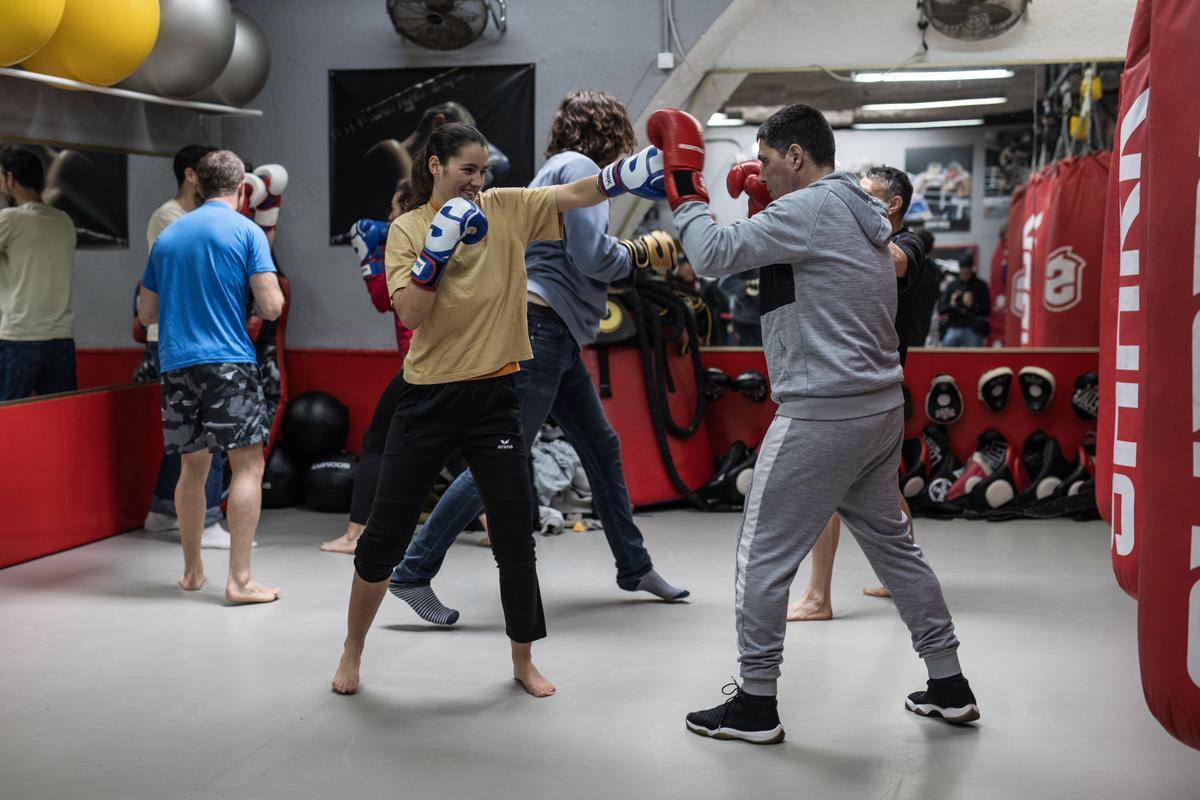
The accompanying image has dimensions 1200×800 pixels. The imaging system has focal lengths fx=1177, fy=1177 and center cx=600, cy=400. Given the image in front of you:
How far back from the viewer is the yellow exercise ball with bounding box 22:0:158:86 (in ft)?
14.0

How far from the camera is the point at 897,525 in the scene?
9.21 ft

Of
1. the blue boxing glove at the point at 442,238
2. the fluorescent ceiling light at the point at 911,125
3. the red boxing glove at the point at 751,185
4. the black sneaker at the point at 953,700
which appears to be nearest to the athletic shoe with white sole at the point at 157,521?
the blue boxing glove at the point at 442,238

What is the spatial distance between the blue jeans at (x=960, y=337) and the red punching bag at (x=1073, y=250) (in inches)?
68.4

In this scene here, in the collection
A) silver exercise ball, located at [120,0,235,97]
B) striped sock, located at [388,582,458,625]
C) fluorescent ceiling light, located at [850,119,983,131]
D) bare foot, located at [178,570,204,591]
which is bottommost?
bare foot, located at [178,570,204,591]

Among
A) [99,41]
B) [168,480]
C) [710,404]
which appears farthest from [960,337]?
[99,41]

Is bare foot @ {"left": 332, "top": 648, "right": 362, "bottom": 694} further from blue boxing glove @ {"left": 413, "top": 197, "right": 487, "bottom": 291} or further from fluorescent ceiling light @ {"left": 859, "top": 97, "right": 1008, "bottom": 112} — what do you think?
fluorescent ceiling light @ {"left": 859, "top": 97, "right": 1008, "bottom": 112}

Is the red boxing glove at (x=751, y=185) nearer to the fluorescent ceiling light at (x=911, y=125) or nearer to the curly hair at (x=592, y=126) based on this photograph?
the curly hair at (x=592, y=126)

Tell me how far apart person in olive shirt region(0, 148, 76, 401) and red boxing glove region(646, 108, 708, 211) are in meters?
3.37

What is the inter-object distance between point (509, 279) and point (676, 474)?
9.56ft

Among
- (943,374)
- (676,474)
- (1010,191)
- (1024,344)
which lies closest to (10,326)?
(676,474)

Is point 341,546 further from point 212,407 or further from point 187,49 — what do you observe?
point 187,49

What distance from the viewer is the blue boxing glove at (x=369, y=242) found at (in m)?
4.48

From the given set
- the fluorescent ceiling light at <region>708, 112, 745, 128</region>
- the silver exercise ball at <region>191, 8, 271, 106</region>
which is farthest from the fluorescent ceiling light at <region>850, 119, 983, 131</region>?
the silver exercise ball at <region>191, 8, 271, 106</region>

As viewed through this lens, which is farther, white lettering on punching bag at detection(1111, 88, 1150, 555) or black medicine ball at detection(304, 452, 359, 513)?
black medicine ball at detection(304, 452, 359, 513)
